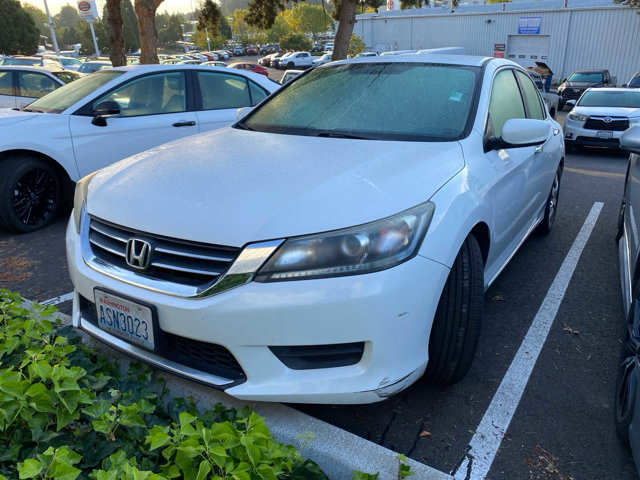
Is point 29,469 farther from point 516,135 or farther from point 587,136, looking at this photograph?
point 587,136

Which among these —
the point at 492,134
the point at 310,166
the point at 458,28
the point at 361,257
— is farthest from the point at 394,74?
the point at 458,28

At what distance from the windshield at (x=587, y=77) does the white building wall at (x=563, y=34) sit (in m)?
10.3

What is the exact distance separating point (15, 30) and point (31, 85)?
36.6m

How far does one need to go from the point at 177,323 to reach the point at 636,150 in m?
2.50

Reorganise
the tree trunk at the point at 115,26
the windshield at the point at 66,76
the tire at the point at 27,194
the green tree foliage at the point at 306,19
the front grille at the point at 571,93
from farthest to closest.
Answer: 1. the green tree foliage at the point at 306,19
2. the front grille at the point at 571,93
3. the tree trunk at the point at 115,26
4. the windshield at the point at 66,76
5. the tire at the point at 27,194

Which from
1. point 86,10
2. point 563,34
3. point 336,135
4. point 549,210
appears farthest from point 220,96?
point 86,10

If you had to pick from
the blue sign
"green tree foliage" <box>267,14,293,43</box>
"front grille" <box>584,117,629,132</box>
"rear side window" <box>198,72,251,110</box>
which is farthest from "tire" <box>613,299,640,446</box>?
"green tree foliage" <box>267,14,293,43</box>

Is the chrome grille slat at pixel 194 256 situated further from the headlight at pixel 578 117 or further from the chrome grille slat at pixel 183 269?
the headlight at pixel 578 117

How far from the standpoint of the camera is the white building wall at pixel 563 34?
27938mm

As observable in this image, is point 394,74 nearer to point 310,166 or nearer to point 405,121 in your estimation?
point 405,121

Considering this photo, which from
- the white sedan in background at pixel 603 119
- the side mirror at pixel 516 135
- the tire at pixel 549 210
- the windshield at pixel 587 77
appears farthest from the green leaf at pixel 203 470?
the windshield at pixel 587 77

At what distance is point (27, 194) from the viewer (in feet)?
16.5

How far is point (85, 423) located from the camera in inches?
77.1

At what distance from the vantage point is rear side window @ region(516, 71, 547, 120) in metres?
4.02
